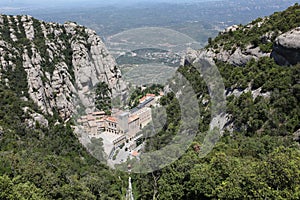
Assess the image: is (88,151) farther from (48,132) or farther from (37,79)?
(37,79)

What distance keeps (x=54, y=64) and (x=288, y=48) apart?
24.6 m

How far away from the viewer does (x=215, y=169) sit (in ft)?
29.9

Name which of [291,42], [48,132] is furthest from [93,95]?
[291,42]

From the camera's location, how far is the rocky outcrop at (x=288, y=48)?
14.1 metres

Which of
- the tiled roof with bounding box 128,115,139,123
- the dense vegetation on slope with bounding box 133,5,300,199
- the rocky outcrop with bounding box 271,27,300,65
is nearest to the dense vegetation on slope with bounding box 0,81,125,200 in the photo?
the dense vegetation on slope with bounding box 133,5,300,199

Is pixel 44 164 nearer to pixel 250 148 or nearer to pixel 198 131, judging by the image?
pixel 198 131

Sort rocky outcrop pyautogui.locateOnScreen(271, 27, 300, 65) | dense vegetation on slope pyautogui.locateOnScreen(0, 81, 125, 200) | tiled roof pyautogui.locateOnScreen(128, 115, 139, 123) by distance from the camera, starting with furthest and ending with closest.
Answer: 1. tiled roof pyautogui.locateOnScreen(128, 115, 139, 123)
2. rocky outcrop pyautogui.locateOnScreen(271, 27, 300, 65)
3. dense vegetation on slope pyautogui.locateOnScreen(0, 81, 125, 200)

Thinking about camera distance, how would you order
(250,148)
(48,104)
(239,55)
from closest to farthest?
(250,148) → (239,55) → (48,104)

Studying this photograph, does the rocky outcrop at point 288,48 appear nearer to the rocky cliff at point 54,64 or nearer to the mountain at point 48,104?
the mountain at point 48,104

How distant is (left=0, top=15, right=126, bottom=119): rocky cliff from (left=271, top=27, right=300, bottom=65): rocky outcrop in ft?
61.5

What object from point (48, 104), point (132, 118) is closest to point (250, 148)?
point (132, 118)

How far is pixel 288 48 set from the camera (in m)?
14.4

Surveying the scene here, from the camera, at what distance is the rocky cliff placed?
2589 cm

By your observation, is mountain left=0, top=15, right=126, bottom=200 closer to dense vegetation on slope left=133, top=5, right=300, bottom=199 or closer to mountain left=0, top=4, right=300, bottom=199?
mountain left=0, top=4, right=300, bottom=199
